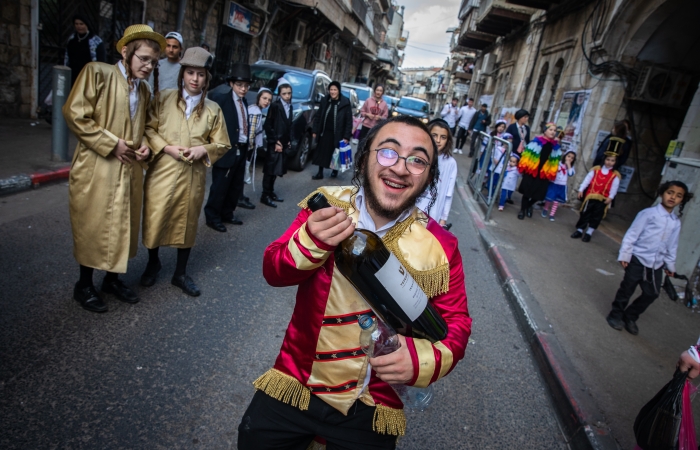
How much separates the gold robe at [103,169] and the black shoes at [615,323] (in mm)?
4829

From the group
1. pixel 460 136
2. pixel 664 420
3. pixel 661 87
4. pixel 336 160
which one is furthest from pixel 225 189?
pixel 460 136

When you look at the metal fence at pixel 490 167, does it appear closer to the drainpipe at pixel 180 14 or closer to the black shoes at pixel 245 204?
the black shoes at pixel 245 204

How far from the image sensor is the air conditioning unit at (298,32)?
1948 cm

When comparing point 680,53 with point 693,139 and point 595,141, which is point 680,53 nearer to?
point 595,141

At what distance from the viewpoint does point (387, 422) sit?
4.73 feet

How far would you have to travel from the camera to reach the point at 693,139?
6.73 metres

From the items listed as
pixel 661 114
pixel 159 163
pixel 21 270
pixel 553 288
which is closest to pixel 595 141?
pixel 661 114

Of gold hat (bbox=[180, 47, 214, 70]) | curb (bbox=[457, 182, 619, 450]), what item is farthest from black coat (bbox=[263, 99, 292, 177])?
curb (bbox=[457, 182, 619, 450])

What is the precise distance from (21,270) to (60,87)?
12.4 feet

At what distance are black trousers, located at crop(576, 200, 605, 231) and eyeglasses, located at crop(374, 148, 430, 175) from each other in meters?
7.69

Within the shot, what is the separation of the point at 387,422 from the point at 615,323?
4.32 m

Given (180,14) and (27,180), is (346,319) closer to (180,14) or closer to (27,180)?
(27,180)

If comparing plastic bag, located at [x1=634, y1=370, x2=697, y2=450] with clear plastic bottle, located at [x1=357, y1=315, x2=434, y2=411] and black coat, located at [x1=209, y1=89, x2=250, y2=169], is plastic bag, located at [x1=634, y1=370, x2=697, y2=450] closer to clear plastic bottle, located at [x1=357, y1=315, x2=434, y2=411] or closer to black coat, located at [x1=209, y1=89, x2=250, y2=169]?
clear plastic bottle, located at [x1=357, y1=315, x2=434, y2=411]

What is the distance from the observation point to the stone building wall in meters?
8.02
